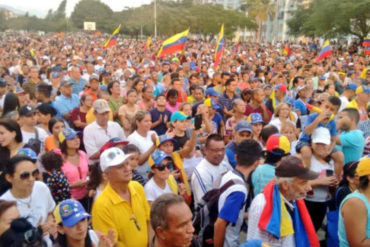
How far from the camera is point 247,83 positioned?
10570 millimetres

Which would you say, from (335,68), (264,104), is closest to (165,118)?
(264,104)

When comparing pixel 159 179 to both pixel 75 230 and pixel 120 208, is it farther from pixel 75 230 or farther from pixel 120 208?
pixel 75 230

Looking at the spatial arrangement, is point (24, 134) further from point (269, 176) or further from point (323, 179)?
point (323, 179)

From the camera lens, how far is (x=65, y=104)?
7070 millimetres

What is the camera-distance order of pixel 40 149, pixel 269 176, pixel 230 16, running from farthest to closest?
pixel 230 16 → pixel 40 149 → pixel 269 176

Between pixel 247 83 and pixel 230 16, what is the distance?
53.0m

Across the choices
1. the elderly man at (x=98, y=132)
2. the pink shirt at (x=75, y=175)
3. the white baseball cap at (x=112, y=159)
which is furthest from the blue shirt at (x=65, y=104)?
the white baseball cap at (x=112, y=159)

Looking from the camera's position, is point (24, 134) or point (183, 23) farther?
point (183, 23)

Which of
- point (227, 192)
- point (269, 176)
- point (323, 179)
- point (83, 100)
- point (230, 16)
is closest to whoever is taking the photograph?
point (227, 192)

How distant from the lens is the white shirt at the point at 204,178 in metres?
4.02

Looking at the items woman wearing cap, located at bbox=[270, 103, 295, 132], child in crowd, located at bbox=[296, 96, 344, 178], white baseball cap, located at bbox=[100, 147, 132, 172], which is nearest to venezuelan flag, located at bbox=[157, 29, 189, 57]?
woman wearing cap, located at bbox=[270, 103, 295, 132]

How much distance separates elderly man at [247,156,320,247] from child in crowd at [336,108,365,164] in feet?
7.93

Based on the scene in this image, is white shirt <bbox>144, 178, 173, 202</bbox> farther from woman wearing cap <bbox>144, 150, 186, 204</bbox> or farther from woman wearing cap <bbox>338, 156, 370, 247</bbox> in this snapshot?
woman wearing cap <bbox>338, 156, 370, 247</bbox>

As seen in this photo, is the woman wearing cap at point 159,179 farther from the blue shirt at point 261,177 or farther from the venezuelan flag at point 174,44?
the venezuelan flag at point 174,44
